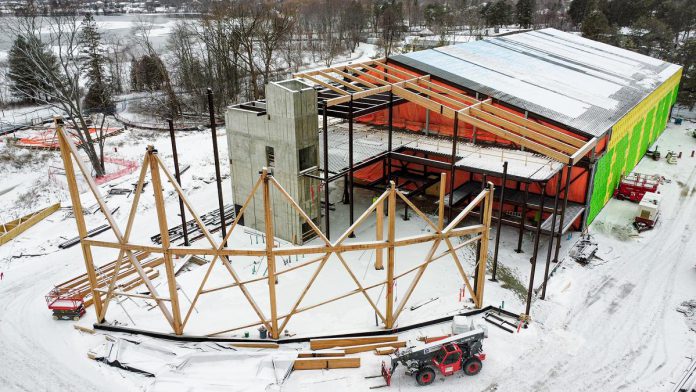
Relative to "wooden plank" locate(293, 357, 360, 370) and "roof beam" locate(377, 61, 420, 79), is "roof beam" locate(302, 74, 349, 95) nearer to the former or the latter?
"roof beam" locate(377, 61, 420, 79)

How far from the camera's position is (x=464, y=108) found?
24312 millimetres

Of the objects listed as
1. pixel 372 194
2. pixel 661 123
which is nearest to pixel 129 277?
pixel 372 194

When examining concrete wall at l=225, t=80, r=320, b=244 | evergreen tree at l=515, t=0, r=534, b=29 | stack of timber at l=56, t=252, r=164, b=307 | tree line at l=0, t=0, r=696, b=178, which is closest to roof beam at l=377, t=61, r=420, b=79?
concrete wall at l=225, t=80, r=320, b=244

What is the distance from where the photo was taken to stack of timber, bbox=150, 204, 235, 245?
81.9 ft

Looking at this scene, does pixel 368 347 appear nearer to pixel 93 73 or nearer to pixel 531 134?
pixel 531 134

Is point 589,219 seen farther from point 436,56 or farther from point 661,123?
point 661,123

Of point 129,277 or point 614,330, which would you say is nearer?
point 614,330

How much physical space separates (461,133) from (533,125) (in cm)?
554

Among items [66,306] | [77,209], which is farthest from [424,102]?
[66,306]

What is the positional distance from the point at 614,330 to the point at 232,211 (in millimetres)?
19703

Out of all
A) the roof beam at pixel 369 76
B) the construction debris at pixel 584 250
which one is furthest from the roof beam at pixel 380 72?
the construction debris at pixel 584 250

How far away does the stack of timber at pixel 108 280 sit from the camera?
65.5 feet

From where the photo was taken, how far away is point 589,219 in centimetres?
2606

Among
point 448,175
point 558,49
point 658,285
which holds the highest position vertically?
point 558,49
